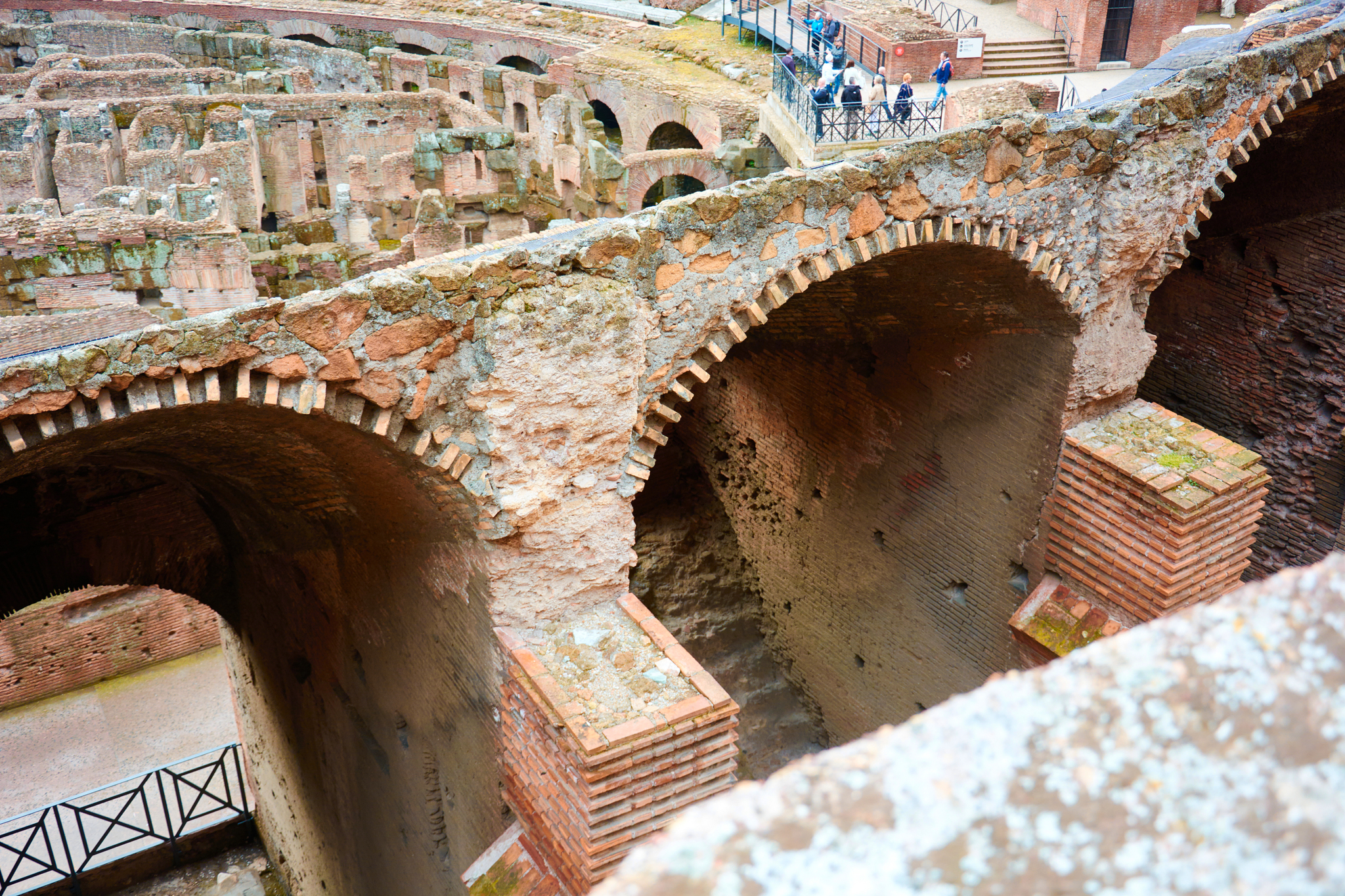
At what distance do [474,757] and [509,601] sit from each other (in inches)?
42.7

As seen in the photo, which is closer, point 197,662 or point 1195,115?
point 1195,115

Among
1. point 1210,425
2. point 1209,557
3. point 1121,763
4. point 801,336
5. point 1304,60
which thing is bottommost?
point 1210,425

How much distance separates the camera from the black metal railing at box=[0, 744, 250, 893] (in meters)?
9.45

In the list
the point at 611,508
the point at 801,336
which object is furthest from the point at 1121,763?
the point at 801,336

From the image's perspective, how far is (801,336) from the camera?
26.7 feet

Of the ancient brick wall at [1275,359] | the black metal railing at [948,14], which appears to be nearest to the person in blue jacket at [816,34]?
the black metal railing at [948,14]

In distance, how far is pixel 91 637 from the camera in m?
12.6

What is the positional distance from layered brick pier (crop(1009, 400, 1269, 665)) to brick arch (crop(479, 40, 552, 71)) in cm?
2212

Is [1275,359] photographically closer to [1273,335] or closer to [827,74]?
[1273,335]

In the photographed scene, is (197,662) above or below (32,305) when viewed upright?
below

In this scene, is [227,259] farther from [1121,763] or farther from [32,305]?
[1121,763]

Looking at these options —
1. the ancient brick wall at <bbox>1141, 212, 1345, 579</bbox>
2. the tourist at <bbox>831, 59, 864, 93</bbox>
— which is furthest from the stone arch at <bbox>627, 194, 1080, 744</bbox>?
the tourist at <bbox>831, 59, 864, 93</bbox>

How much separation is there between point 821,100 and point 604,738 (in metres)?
9.81

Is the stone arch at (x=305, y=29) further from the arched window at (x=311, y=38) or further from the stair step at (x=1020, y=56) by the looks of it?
the stair step at (x=1020, y=56)
